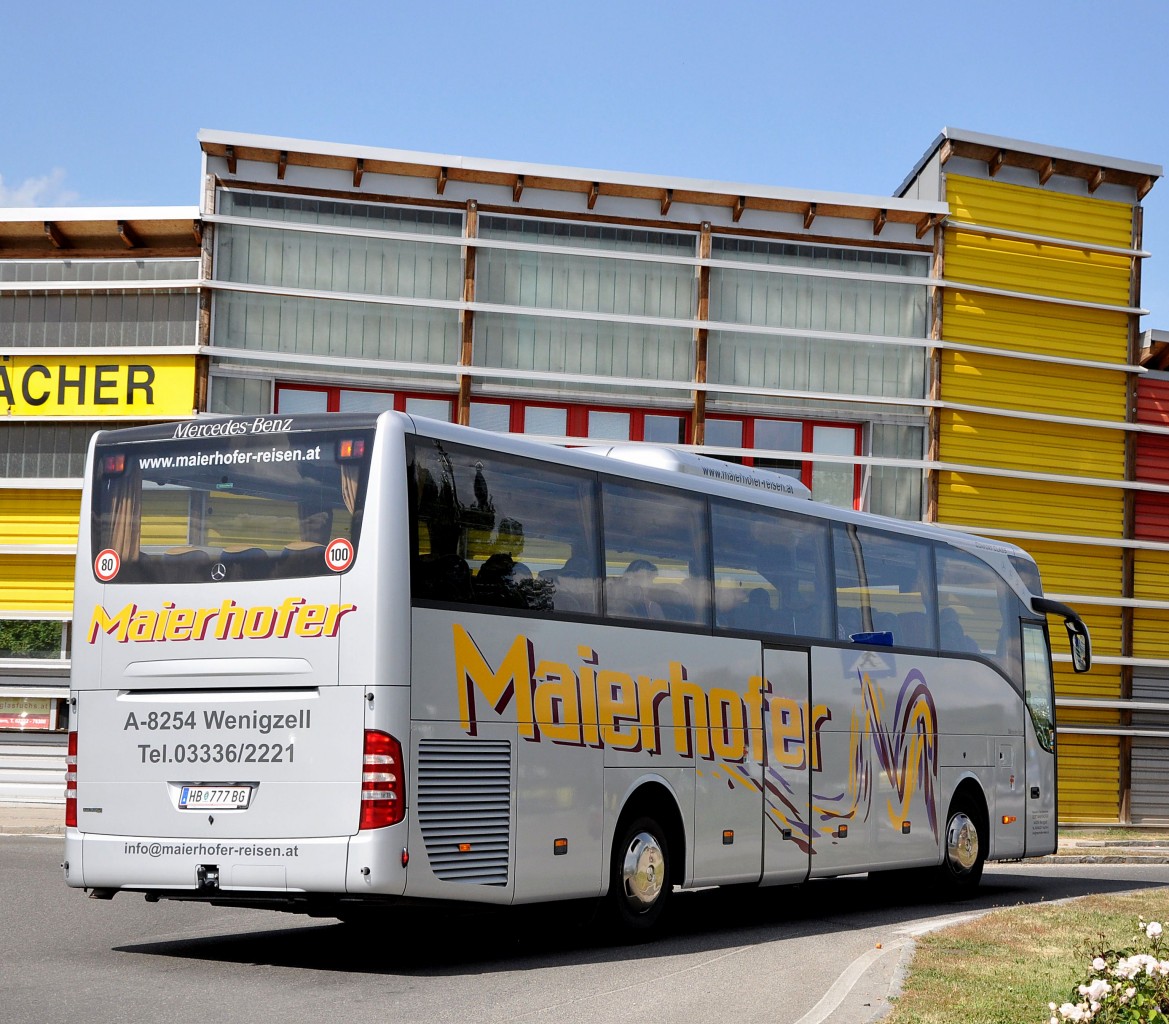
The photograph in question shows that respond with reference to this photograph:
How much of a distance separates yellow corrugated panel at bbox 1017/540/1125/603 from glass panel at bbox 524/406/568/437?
846 cm

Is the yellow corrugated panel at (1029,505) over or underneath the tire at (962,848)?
over

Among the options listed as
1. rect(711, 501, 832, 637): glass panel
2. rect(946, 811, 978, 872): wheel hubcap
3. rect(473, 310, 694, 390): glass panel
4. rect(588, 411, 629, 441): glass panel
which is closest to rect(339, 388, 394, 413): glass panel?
rect(473, 310, 694, 390): glass panel

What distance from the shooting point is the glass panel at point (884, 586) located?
1547 centimetres

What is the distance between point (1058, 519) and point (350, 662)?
2232 centimetres

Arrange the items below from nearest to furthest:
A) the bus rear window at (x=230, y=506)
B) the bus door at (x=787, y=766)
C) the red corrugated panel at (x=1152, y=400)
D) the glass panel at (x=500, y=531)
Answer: the bus rear window at (x=230, y=506) < the glass panel at (x=500, y=531) < the bus door at (x=787, y=766) < the red corrugated panel at (x=1152, y=400)

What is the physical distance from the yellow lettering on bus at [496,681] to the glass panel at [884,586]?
15.5 ft

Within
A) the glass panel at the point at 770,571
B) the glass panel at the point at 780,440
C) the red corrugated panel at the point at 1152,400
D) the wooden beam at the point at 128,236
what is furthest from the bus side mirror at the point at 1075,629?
the wooden beam at the point at 128,236

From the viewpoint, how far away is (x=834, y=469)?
28953mm

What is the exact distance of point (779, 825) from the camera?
14.4 m

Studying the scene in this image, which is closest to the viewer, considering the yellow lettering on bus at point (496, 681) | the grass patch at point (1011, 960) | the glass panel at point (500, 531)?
the grass patch at point (1011, 960)

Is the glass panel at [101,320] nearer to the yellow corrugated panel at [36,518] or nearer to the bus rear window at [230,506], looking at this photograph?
the yellow corrugated panel at [36,518]

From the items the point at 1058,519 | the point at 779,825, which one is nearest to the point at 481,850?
the point at 779,825

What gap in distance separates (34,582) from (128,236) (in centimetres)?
571

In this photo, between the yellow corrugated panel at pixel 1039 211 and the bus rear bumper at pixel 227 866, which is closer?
the bus rear bumper at pixel 227 866
